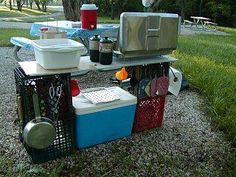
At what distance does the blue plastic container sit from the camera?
83.7 inches

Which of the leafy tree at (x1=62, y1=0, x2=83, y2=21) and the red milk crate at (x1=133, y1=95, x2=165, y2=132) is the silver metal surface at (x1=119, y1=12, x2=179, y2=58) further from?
the leafy tree at (x1=62, y1=0, x2=83, y2=21)

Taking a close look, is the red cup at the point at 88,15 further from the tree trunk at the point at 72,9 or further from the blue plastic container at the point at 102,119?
the tree trunk at the point at 72,9

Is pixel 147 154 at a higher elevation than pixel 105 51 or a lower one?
lower

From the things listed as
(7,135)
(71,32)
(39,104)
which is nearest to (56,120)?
(39,104)

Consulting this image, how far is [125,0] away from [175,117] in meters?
17.0

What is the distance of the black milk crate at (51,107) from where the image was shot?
1937 millimetres

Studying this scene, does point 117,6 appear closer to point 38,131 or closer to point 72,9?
point 72,9

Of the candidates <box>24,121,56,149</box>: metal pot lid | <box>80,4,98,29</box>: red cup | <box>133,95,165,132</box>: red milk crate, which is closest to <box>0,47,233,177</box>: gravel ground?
<box>133,95,165,132</box>: red milk crate

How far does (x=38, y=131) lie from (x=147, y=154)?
888mm

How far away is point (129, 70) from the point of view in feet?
8.34

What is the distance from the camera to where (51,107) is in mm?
2027

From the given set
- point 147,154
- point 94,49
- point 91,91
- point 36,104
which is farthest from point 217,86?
point 36,104

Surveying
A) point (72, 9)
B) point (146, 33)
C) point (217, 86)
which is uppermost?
point (72, 9)

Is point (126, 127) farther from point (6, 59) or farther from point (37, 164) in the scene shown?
point (6, 59)
